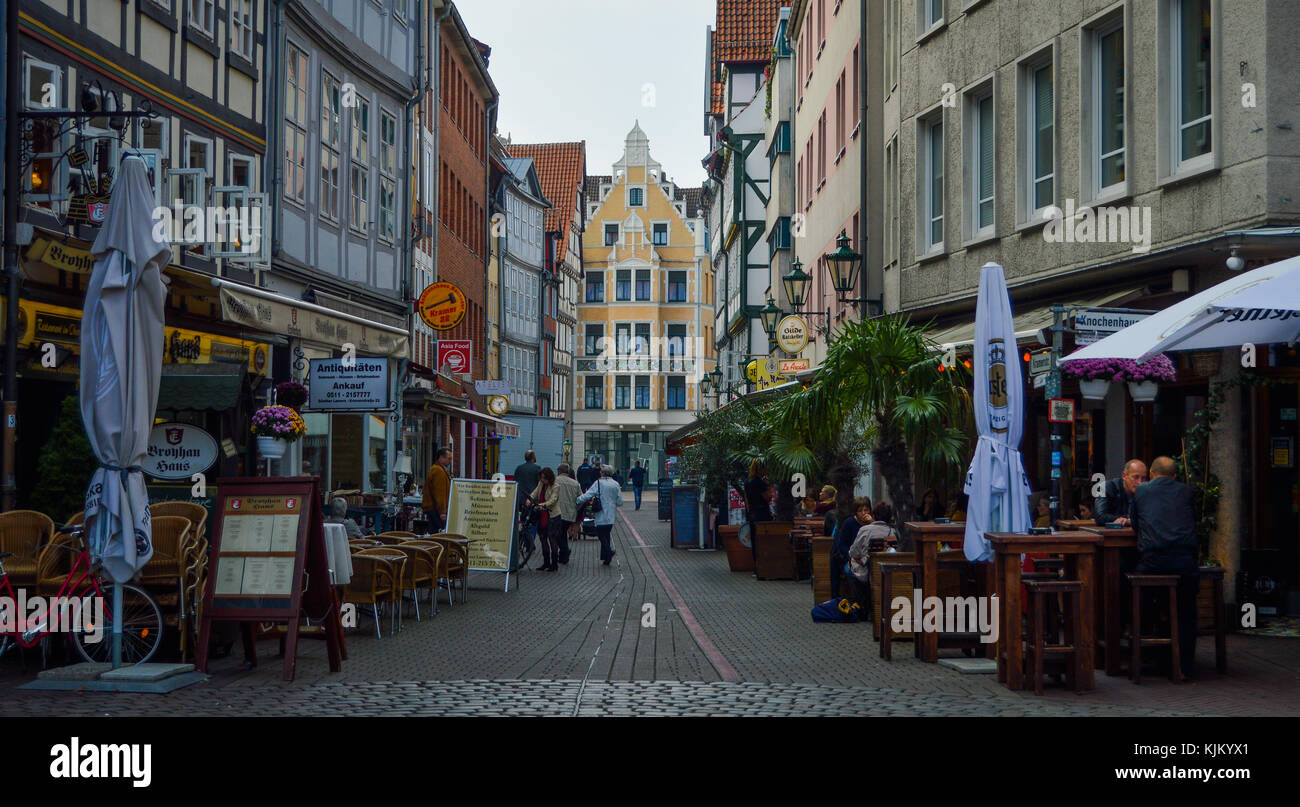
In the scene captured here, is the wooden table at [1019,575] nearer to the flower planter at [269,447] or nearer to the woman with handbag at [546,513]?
the flower planter at [269,447]

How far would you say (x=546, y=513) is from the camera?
2412 centimetres

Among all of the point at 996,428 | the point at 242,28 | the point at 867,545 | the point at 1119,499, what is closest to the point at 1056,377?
the point at 1119,499

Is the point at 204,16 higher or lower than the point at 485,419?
higher

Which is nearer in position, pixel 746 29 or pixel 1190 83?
pixel 1190 83

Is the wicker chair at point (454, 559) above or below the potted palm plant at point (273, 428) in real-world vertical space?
below

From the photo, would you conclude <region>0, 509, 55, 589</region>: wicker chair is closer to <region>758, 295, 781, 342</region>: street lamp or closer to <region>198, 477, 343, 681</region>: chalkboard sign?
<region>198, 477, 343, 681</region>: chalkboard sign

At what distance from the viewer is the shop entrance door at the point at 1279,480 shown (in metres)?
14.3

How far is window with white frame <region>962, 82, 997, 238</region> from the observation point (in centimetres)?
2103

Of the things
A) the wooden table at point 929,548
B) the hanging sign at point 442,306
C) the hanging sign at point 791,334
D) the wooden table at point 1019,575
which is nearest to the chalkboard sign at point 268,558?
the wooden table at point 929,548

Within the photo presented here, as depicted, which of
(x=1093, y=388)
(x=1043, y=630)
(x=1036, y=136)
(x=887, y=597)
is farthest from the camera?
(x=1036, y=136)

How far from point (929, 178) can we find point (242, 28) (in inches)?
429

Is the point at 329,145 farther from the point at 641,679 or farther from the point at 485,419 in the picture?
the point at 641,679

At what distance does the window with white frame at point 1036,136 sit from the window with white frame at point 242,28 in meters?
11.7
